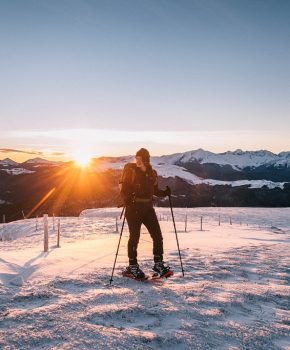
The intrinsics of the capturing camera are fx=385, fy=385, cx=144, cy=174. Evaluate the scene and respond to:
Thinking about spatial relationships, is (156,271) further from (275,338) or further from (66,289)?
(275,338)

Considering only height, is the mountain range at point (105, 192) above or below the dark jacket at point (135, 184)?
below

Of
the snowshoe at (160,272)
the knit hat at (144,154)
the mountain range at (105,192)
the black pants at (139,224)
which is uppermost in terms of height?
the knit hat at (144,154)

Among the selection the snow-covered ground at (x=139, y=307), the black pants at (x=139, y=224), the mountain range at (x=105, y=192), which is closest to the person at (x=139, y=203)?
the black pants at (x=139, y=224)

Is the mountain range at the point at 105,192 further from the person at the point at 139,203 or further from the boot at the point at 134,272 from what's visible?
the boot at the point at 134,272

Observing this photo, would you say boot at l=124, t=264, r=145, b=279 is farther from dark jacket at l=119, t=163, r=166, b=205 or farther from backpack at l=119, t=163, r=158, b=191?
backpack at l=119, t=163, r=158, b=191

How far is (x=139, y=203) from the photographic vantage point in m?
7.54

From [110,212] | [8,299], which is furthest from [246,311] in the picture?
[110,212]

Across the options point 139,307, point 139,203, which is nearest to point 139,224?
point 139,203

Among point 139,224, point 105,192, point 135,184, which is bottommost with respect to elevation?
point 105,192

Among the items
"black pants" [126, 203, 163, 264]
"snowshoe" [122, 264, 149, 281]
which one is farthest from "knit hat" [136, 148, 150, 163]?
"snowshoe" [122, 264, 149, 281]

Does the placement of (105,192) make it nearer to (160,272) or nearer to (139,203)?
(139,203)

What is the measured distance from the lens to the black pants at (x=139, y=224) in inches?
296

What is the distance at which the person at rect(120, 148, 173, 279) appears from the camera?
7430 millimetres

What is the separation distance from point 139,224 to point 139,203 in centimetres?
41
